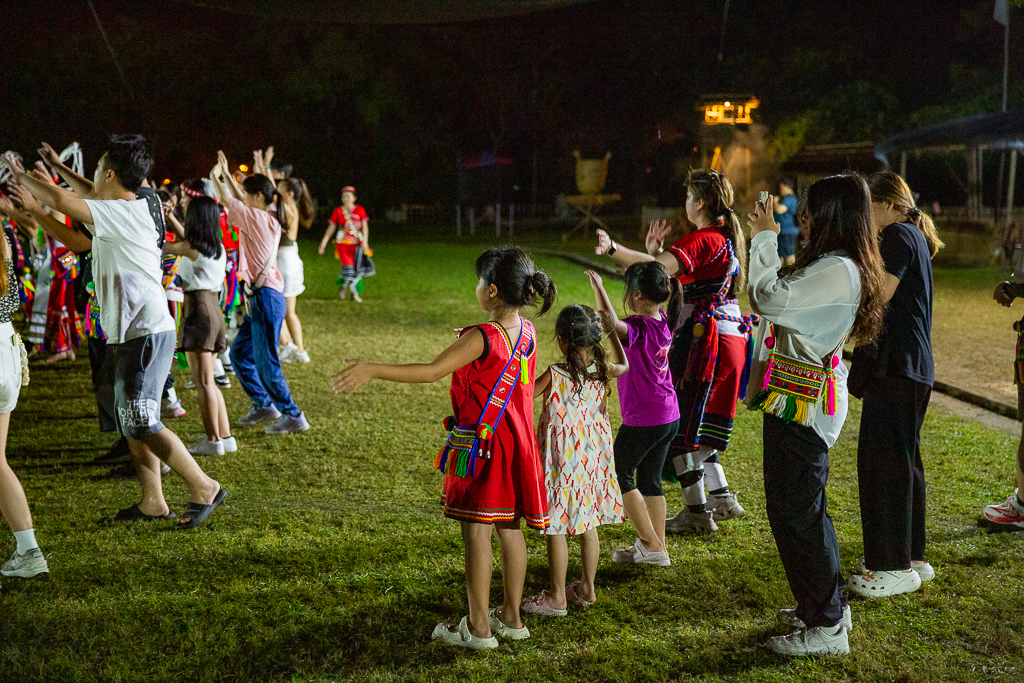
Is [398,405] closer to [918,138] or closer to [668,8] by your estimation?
[918,138]

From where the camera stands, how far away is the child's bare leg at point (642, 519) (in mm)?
4070

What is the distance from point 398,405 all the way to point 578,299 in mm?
8182

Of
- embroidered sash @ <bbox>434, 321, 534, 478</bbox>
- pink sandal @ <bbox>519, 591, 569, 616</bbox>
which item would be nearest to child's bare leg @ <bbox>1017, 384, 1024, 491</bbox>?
pink sandal @ <bbox>519, 591, 569, 616</bbox>

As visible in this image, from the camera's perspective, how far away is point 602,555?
443cm

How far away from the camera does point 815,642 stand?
3385mm

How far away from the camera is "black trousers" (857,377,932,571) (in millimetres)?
3838

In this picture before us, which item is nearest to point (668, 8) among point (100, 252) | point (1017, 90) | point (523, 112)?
point (523, 112)

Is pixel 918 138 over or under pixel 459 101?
under

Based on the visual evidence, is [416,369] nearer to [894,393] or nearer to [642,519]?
[642,519]

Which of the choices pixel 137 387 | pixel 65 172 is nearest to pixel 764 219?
pixel 137 387

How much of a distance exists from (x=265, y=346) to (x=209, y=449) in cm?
94

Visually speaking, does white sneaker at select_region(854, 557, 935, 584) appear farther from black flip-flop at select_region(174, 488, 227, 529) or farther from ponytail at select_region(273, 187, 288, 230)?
ponytail at select_region(273, 187, 288, 230)

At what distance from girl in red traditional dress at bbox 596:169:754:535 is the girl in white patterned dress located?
0.85 metres

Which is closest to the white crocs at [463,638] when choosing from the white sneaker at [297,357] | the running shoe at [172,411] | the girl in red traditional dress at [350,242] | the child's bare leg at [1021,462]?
the child's bare leg at [1021,462]
